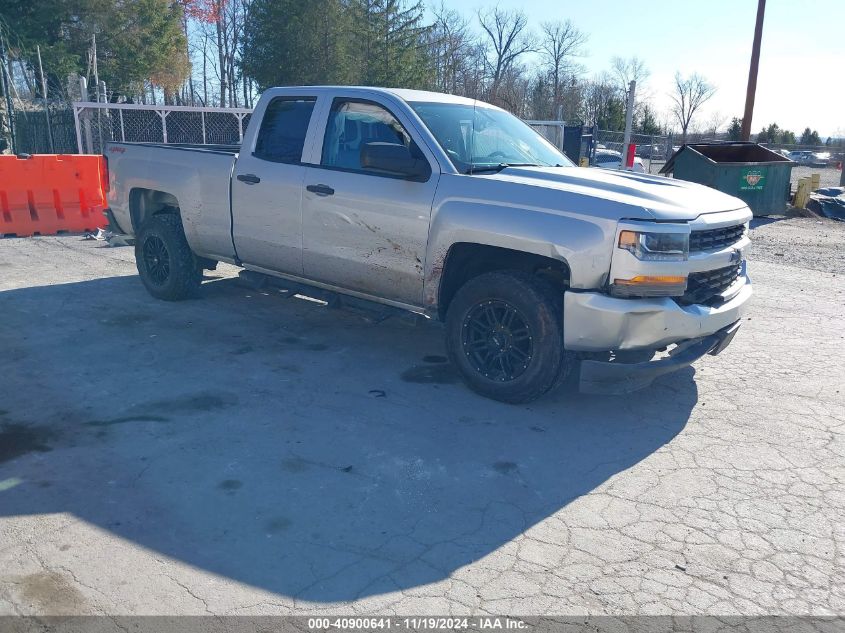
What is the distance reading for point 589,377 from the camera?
14.8ft

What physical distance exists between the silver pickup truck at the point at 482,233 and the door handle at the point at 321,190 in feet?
0.04

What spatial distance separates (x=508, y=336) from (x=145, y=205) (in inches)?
178

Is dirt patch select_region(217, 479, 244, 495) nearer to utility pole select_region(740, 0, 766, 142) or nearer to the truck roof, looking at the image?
the truck roof

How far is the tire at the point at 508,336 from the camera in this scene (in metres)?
4.68

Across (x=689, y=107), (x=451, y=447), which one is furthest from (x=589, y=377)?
(x=689, y=107)

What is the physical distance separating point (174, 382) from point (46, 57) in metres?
27.2

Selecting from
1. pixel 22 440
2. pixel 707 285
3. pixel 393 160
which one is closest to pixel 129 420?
pixel 22 440

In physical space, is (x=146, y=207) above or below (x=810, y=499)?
above

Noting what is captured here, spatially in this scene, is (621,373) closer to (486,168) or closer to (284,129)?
(486,168)

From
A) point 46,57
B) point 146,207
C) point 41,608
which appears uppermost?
point 46,57

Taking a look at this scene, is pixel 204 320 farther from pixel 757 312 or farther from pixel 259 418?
pixel 757 312

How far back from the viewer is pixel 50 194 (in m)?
11.0

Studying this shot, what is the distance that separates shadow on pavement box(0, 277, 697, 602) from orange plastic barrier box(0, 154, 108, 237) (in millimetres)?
4959

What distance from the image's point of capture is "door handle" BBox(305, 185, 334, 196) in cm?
557
